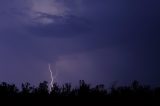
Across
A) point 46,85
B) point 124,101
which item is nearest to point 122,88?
point 46,85

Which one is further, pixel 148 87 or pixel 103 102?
pixel 148 87

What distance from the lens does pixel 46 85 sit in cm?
2975

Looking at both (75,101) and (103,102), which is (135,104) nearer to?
(103,102)

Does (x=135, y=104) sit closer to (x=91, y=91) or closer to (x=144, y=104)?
→ (x=144, y=104)

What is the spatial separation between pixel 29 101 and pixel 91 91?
25.8ft

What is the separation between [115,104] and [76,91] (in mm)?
8281

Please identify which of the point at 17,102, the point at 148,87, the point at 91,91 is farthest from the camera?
the point at 148,87

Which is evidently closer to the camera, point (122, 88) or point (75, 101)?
point (75, 101)

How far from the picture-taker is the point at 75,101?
20.3 m

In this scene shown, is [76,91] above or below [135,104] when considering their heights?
above

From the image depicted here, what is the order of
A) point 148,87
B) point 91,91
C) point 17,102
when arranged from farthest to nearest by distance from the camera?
point 148,87 < point 91,91 < point 17,102

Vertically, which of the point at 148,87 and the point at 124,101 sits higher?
the point at 148,87

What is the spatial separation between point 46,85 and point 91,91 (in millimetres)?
4935

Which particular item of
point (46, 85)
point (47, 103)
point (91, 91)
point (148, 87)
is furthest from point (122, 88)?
point (47, 103)
